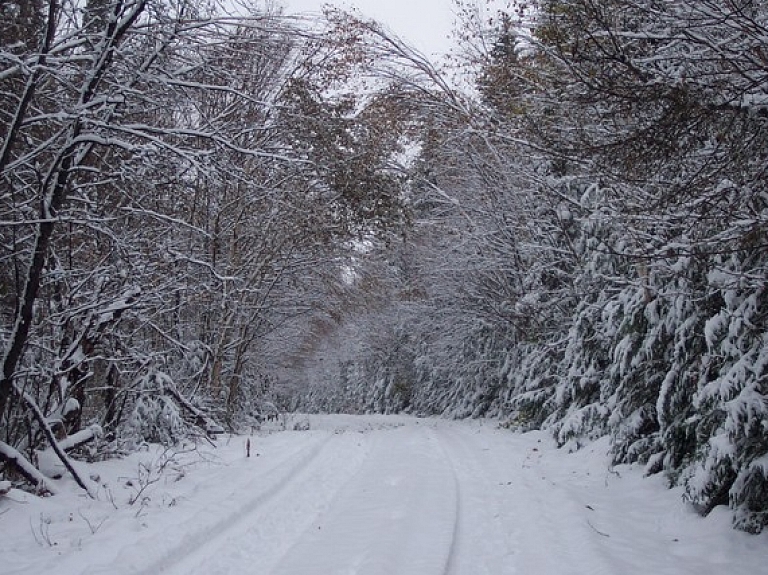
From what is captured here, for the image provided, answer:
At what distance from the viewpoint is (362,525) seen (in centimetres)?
684

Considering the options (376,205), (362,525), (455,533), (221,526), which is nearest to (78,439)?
(221,526)

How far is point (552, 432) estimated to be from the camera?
1408 cm

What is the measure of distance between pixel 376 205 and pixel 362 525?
19.9 feet

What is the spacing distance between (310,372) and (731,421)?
4232cm

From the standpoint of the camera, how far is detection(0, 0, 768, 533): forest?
220 inches

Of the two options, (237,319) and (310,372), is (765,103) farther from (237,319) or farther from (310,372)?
(310,372)

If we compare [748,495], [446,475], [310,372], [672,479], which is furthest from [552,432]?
[310,372]

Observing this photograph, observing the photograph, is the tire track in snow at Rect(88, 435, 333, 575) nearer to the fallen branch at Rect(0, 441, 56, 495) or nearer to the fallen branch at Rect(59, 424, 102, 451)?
the fallen branch at Rect(0, 441, 56, 495)

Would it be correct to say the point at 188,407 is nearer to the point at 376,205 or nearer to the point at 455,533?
the point at 376,205

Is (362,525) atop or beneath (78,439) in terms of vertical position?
beneath

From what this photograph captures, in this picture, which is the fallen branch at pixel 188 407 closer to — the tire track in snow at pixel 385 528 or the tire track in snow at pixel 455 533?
the tire track in snow at pixel 385 528

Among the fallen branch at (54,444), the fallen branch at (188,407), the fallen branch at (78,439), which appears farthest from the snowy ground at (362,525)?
the fallen branch at (188,407)

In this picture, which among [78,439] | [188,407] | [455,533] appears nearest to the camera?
[455,533]

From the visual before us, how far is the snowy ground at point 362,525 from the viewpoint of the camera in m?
5.41
